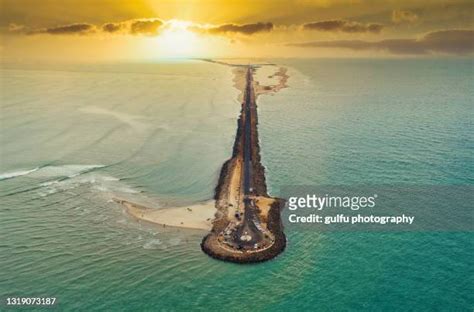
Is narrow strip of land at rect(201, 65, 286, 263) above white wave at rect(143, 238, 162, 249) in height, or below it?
above

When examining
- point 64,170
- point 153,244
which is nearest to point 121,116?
point 64,170

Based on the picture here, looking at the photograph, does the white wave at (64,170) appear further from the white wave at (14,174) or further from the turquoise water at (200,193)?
the white wave at (14,174)

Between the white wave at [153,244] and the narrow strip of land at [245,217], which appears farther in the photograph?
the white wave at [153,244]

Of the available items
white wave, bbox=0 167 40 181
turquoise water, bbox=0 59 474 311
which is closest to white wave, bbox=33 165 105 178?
turquoise water, bbox=0 59 474 311

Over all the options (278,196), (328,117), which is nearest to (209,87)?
(328,117)

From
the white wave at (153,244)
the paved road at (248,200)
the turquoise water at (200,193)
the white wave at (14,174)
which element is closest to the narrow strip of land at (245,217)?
the paved road at (248,200)

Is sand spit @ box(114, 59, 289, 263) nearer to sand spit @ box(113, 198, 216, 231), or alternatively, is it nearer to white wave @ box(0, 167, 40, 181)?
sand spit @ box(113, 198, 216, 231)

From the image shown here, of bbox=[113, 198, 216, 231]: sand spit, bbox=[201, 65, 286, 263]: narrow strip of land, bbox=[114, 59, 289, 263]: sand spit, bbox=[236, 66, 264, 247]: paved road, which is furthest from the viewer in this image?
bbox=[113, 198, 216, 231]: sand spit

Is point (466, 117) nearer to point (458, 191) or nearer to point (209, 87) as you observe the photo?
point (458, 191)

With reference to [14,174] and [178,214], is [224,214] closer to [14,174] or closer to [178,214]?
[178,214]
